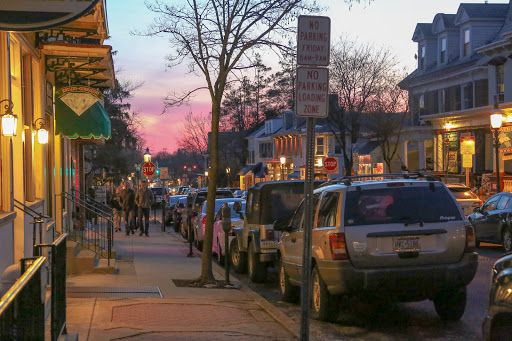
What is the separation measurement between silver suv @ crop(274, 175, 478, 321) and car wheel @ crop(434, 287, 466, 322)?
0.04 ft

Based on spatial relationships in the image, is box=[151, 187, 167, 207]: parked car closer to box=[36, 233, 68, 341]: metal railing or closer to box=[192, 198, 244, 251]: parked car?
box=[192, 198, 244, 251]: parked car

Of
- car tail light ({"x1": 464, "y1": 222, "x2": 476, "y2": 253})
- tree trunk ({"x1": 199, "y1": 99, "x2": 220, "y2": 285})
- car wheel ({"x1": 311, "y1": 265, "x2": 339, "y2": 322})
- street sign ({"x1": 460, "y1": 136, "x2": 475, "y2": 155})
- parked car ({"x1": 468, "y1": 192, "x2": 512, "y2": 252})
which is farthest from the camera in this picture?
street sign ({"x1": 460, "y1": 136, "x2": 475, "y2": 155})

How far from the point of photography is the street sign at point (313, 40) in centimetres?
745

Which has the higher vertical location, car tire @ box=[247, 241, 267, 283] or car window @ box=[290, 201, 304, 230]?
car window @ box=[290, 201, 304, 230]

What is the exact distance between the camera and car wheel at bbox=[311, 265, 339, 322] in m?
9.65

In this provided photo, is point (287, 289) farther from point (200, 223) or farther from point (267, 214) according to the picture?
point (200, 223)

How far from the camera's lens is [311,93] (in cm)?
746

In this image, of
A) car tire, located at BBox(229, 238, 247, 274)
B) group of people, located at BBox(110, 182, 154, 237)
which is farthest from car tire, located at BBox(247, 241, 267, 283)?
group of people, located at BBox(110, 182, 154, 237)

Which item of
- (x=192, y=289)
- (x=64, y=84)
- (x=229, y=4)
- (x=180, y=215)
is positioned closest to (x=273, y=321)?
(x=192, y=289)

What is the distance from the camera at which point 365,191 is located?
31.1 ft

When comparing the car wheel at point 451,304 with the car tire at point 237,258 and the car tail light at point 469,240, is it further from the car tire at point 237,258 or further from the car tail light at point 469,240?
the car tire at point 237,258

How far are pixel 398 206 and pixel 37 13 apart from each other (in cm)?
550

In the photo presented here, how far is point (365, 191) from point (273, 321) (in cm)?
214

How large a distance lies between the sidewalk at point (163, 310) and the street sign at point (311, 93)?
113 inches
